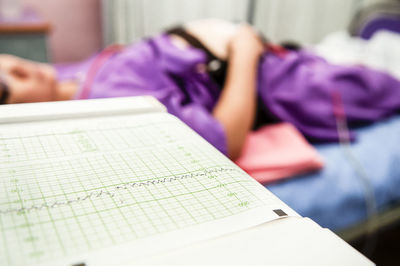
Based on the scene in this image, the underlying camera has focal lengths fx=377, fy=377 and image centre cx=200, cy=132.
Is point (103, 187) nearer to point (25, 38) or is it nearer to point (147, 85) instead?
point (147, 85)

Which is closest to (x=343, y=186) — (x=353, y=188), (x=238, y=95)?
(x=353, y=188)

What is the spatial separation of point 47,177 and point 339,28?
2.99 metres

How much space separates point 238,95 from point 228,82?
0.07 metres

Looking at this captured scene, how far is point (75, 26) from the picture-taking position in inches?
90.6

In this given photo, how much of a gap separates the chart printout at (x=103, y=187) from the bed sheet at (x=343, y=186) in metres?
0.51

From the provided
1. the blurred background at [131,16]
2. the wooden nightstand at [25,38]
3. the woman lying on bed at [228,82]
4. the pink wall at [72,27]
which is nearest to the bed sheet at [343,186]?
the woman lying on bed at [228,82]

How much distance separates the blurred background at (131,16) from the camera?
6.94 feet

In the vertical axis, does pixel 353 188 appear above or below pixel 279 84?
below

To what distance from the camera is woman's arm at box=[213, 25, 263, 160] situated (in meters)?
0.90

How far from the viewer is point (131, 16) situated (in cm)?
212

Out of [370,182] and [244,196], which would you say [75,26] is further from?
[244,196]

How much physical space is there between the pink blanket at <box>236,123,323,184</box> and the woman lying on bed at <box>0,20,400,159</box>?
0.17ft

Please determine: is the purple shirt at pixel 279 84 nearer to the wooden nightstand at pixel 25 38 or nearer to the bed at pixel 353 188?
the bed at pixel 353 188

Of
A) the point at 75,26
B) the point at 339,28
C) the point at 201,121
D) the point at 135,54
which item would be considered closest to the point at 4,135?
the point at 201,121
